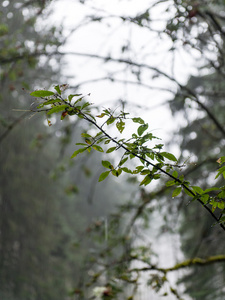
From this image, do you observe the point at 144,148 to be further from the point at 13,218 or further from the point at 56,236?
the point at 56,236

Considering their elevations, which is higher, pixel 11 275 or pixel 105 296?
pixel 11 275

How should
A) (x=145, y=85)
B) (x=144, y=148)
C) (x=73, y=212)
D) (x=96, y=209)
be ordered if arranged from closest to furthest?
(x=144, y=148) → (x=145, y=85) → (x=73, y=212) → (x=96, y=209)

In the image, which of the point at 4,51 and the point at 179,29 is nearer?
the point at 179,29

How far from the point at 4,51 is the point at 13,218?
7.05 m

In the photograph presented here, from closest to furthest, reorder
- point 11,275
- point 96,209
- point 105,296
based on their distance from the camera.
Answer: point 105,296 < point 11,275 < point 96,209

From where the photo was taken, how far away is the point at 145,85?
5.80 feet

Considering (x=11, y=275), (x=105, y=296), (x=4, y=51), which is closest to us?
(x=105, y=296)

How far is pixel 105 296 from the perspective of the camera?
157 cm

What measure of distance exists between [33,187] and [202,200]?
27.0ft

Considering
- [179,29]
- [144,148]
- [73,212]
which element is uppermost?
[73,212]

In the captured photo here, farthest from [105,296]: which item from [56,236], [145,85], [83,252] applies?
[83,252]

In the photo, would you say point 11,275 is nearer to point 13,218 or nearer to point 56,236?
point 13,218

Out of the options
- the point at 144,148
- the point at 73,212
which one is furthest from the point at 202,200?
the point at 73,212

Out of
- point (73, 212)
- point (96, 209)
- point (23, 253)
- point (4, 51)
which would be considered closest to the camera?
point (4, 51)
